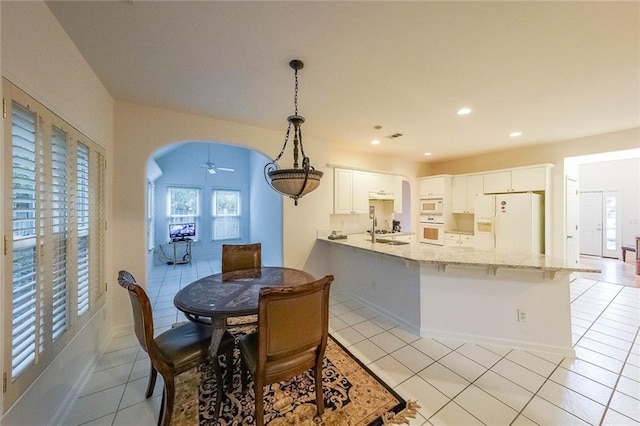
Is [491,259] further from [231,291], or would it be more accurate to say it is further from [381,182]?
[381,182]

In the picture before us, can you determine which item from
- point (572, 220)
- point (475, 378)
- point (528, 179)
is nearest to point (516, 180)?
point (528, 179)

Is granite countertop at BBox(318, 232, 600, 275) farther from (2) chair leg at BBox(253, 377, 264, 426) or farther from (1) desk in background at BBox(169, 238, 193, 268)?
(1) desk in background at BBox(169, 238, 193, 268)

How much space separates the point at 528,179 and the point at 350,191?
10.9 ft

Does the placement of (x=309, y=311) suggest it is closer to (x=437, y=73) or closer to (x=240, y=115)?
(x=437, y=73)

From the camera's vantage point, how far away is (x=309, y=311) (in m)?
1.52

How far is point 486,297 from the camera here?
2.54 meters

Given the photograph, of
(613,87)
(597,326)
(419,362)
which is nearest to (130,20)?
(419,362)

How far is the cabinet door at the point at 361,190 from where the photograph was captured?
15.5ft

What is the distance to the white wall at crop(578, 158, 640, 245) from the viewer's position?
6496 millimetres

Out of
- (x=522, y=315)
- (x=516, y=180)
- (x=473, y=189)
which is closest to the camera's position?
(x=522, y=315)

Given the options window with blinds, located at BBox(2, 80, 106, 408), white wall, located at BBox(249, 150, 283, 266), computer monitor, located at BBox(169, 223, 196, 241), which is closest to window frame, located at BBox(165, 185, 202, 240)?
computer monitor, located at BBox(169, 223, 196, 241)

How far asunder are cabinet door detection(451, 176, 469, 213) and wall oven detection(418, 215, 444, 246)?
0.46 metres

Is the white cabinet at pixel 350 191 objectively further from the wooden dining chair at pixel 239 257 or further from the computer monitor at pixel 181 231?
the computer monitor at pixel 181 231

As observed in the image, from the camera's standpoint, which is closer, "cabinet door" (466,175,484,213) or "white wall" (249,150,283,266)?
"white wall" (249,150,283,266)
